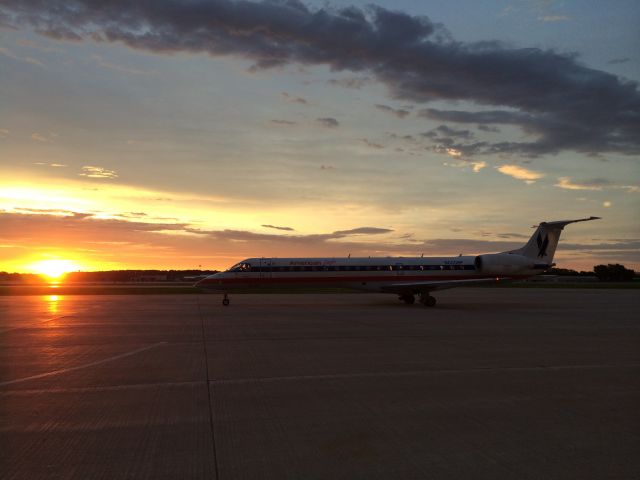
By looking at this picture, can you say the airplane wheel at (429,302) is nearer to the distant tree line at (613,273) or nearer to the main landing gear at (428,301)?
the main landing gear at (428,301)

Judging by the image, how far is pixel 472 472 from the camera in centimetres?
485

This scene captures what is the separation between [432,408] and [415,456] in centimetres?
191

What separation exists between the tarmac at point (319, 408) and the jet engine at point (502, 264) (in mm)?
17597

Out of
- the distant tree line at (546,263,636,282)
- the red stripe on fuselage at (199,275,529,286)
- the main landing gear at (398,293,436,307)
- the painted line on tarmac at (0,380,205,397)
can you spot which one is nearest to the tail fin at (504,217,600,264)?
the red stripe on fuselage at (199,275,529,286)

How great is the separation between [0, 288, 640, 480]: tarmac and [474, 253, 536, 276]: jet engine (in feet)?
57.7

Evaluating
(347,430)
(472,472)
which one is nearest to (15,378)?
(347,430)

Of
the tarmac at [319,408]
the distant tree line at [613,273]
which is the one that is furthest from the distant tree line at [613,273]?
the tarmac at [319,408]

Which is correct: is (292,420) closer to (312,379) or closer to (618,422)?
(312,379)

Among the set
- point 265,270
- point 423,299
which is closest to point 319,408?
point 423,299

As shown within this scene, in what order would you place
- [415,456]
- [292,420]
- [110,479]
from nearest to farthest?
[110,479] → [415,456] → [292,420]

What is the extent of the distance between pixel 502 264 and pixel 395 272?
21.0 ft

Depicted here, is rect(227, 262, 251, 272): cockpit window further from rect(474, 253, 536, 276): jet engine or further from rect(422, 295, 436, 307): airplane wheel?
rect(474, 253, 536, 276): jet engine

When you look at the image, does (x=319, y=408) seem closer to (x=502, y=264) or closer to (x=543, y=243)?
(x=502, y=264)

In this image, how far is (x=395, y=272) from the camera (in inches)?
1247
